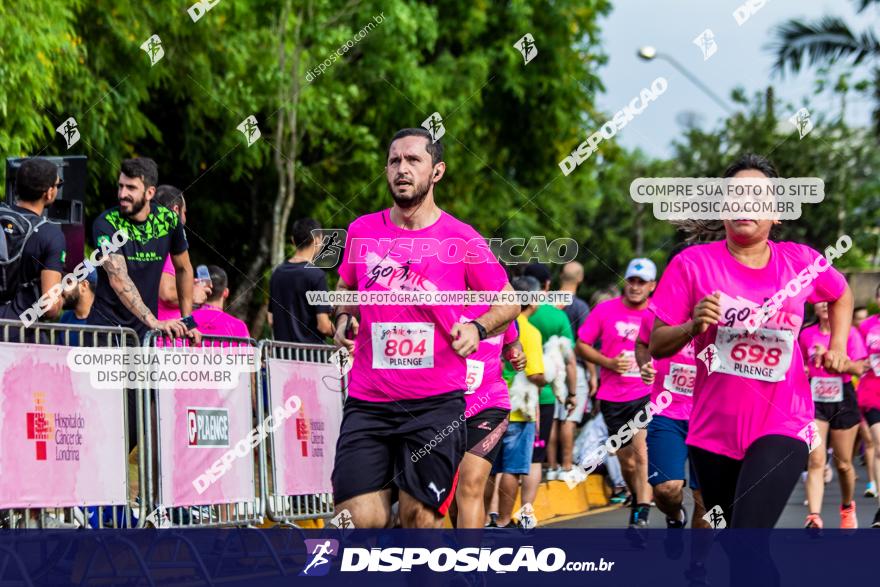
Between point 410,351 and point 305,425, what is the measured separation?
11.6 ft

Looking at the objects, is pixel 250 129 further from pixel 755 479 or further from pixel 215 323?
pixel 755 479

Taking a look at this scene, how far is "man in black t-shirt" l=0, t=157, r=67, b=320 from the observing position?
872 centimetres

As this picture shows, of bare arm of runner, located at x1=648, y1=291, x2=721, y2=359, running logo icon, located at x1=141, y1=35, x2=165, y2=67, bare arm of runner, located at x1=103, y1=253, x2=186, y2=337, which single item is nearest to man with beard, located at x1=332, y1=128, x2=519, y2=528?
bare arm of runner, located at x1=648, y1=291, x2=721, y2=359

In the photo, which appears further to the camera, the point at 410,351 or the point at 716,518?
the point at 410,351

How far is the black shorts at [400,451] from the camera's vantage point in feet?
22.9

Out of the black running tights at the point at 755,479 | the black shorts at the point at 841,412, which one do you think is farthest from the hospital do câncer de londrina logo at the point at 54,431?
the black shorts at the point at 841,412

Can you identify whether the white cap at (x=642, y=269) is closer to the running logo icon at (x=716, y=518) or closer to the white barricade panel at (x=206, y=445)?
the white barricade panel at (x=206, y=445)

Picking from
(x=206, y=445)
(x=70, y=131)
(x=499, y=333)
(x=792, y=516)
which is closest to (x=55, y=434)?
(x=206, y=445)

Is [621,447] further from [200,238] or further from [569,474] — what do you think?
[200,238]

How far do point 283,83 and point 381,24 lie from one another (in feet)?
9.26

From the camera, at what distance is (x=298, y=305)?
1164cm

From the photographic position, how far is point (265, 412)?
10.4m

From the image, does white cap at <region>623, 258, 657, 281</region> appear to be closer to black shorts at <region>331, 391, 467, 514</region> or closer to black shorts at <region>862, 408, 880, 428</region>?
black shorts at <region>862, 408, 880, 428</region>

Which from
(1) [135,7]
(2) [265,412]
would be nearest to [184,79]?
(1) [135,7]
